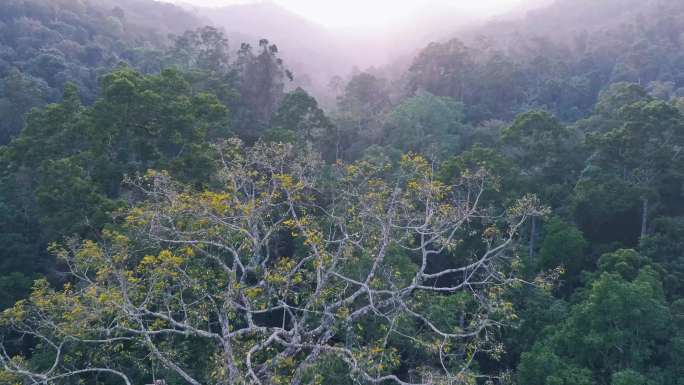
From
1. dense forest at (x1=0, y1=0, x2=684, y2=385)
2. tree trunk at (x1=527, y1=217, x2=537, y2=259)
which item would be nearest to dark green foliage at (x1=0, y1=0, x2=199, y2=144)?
Answer: dense forest at (x1=0, y1=0, x2=684, y2=385)

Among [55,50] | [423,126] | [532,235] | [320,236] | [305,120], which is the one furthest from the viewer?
[55,50]

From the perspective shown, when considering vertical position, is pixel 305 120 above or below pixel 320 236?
below

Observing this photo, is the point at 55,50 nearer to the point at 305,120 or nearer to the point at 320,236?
the point at 305,120

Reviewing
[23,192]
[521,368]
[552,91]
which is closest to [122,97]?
[23,192]

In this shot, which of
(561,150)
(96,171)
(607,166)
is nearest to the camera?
(96,171)

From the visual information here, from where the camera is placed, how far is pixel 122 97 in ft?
48.4

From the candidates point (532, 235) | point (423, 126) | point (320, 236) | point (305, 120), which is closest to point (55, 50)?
point (305, 120)

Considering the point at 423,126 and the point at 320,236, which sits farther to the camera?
the point at 423,126

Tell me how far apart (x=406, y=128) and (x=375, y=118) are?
308cm

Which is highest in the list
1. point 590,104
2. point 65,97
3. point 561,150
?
point 65,97

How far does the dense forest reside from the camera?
6.55 metres

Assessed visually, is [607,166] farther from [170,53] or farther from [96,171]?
[170,53]

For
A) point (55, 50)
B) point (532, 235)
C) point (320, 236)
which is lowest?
point (532, 235)

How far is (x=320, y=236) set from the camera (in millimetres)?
6953
